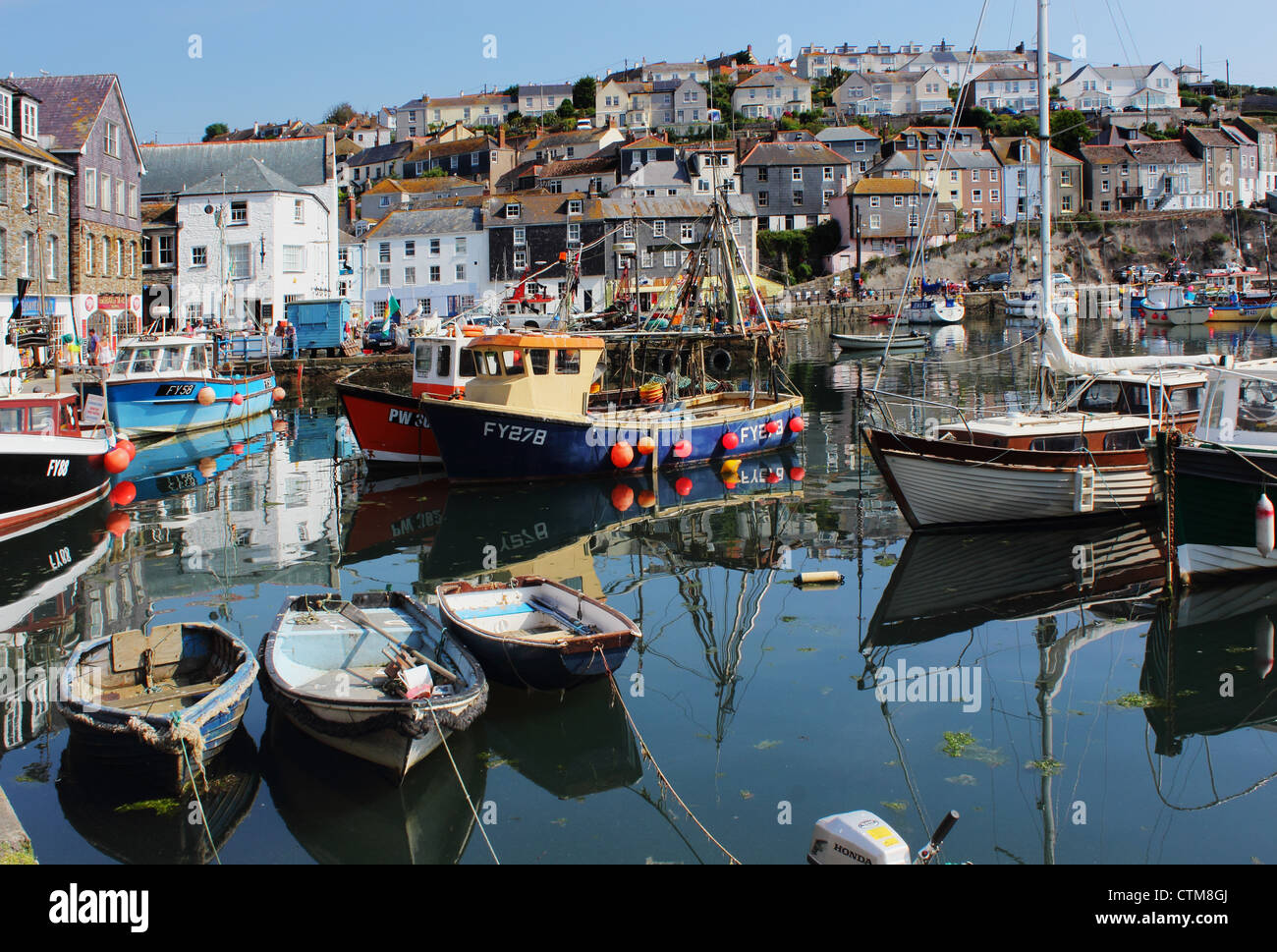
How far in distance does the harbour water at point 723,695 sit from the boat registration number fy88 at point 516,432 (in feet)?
3.89

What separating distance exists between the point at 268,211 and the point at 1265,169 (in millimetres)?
101591

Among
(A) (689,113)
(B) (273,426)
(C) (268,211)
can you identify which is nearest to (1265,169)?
(A) (689,113)

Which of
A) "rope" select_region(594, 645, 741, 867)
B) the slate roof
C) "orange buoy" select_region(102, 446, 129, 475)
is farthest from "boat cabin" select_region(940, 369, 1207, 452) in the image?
the slate roof

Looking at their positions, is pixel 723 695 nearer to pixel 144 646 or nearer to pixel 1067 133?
pixel 144 646

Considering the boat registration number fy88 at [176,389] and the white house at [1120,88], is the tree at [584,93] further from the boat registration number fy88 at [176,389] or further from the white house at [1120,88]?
the boat registration number fy88 at [176,389]

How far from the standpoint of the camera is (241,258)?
5675 cm

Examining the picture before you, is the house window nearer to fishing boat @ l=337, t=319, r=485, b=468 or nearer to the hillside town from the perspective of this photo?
the hillside town

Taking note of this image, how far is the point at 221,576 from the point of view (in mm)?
17516

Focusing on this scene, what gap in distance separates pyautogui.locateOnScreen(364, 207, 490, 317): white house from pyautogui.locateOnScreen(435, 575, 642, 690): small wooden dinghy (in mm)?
58268

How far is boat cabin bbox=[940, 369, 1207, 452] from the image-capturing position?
18844mm

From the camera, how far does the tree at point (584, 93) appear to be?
138375 mm

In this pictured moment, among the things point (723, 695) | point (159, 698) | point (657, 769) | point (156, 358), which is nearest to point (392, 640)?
point (159, 698)

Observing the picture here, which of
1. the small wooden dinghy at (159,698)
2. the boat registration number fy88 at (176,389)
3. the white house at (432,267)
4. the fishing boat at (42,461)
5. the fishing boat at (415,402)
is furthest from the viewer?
the white house at (432,267)

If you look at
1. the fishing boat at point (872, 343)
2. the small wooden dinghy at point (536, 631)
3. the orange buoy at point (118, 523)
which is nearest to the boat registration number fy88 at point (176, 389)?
the orange buoy at point (118, 523)
